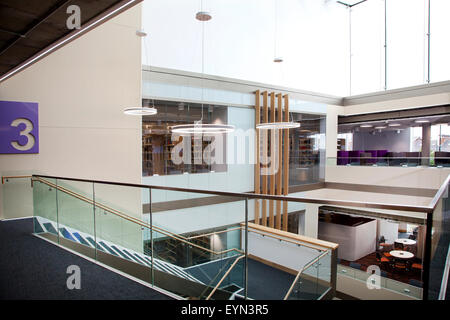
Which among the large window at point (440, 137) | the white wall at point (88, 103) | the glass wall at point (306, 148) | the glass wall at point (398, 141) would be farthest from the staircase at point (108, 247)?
the large window at point (440, 137)

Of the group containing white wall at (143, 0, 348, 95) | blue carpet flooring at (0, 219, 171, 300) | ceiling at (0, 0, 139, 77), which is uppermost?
white wall at (143, 0, 348, 95)

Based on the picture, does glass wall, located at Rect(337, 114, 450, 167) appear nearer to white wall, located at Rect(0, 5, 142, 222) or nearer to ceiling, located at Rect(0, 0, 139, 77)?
white wall, located at Rect(0, 5, 142, 222)

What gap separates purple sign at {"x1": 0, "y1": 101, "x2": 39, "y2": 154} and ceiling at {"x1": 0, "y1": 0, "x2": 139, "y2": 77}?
322cm

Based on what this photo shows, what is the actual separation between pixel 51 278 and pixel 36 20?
8.87ft

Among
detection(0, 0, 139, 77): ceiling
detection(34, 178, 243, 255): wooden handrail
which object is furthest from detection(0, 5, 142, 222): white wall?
detection(0, 0, 139, 77): ceiling

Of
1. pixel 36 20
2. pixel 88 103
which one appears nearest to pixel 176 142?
pixel 88 103

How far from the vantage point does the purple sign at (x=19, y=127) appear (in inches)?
245

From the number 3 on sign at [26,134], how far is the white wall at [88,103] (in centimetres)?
19

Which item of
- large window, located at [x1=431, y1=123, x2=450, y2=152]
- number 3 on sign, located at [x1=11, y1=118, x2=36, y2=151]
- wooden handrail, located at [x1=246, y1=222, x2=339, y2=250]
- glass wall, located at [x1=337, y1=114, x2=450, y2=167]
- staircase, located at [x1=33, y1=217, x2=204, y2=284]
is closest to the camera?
wooden handrail, located at [x1=246, y1=222, x2=339, y2=250]

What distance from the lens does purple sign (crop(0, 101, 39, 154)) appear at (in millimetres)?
6211

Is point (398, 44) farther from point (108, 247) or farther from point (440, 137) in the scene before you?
point (108, 247)

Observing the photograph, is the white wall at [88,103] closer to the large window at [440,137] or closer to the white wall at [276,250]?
the white wall at [276,250]
